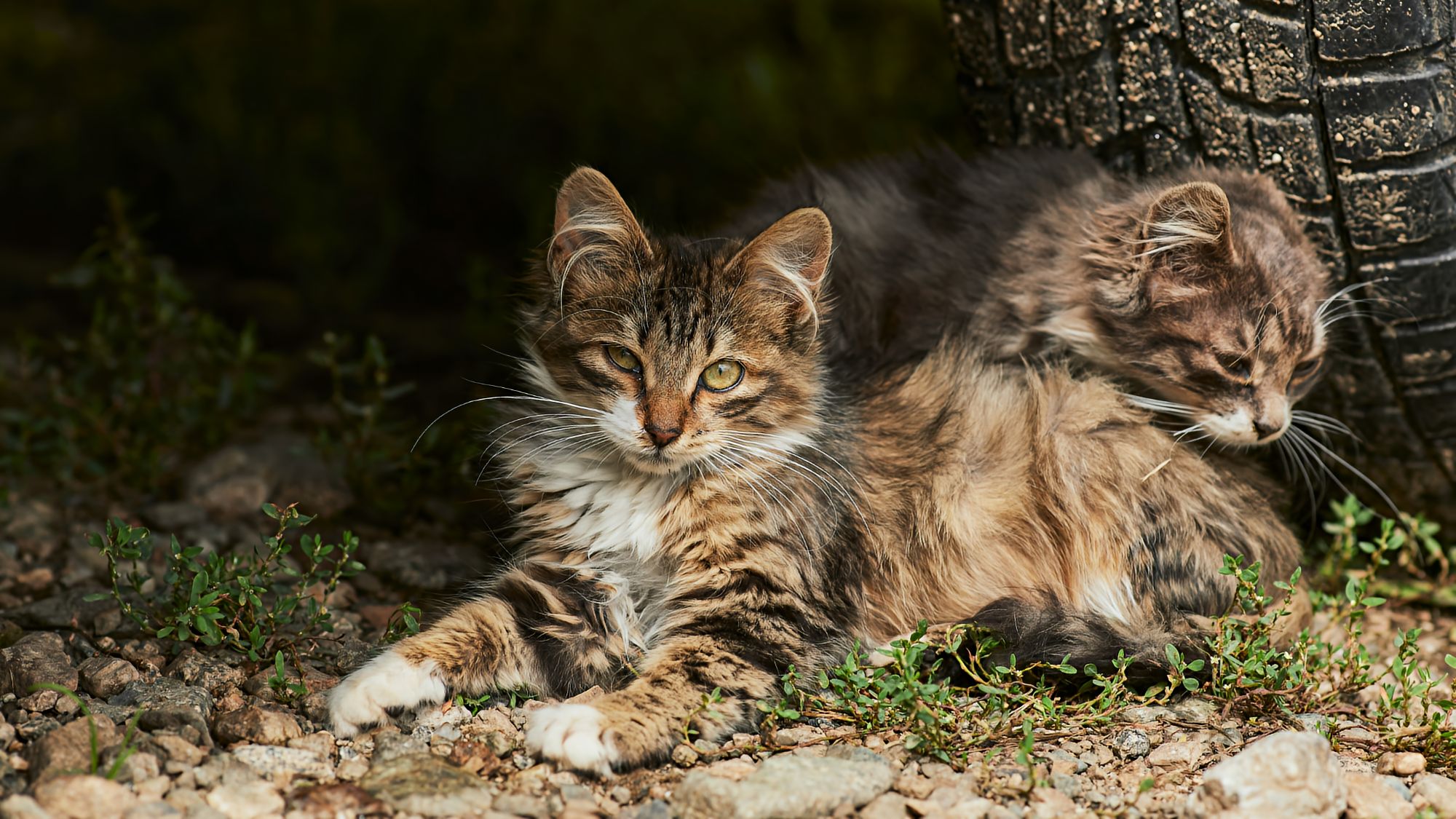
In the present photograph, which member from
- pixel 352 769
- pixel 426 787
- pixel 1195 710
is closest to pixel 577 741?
pixel 426 787

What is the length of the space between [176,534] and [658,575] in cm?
167

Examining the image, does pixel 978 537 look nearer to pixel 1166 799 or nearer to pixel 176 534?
pixel 1166 799

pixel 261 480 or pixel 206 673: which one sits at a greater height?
pixel 261 480

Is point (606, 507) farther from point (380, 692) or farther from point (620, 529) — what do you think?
point (380, 692)

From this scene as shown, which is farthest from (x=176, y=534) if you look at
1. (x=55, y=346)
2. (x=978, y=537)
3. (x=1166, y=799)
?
(x=1166, y=799)

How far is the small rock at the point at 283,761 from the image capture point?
96.6 inches

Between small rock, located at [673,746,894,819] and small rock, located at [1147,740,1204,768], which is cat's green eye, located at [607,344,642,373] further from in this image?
small rock, located at [1147,740,1204,768]

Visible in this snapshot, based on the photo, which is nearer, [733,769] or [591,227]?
[733,769]

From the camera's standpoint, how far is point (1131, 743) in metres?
2.72

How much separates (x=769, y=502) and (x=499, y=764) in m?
0.91

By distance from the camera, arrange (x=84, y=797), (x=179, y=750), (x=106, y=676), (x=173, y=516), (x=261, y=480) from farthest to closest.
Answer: (x=261, y=480)
(x=173, y=516)
(x=106, y=676)
(x=179, y=750)
(x=84, y=797)

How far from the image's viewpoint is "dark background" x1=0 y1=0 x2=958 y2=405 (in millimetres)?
5484

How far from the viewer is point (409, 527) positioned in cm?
395

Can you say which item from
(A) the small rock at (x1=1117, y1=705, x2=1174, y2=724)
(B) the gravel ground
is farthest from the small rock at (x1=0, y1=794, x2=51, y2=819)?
(A) the small rock at (x1=1117, y1=705, x2=1174, y2=724)
